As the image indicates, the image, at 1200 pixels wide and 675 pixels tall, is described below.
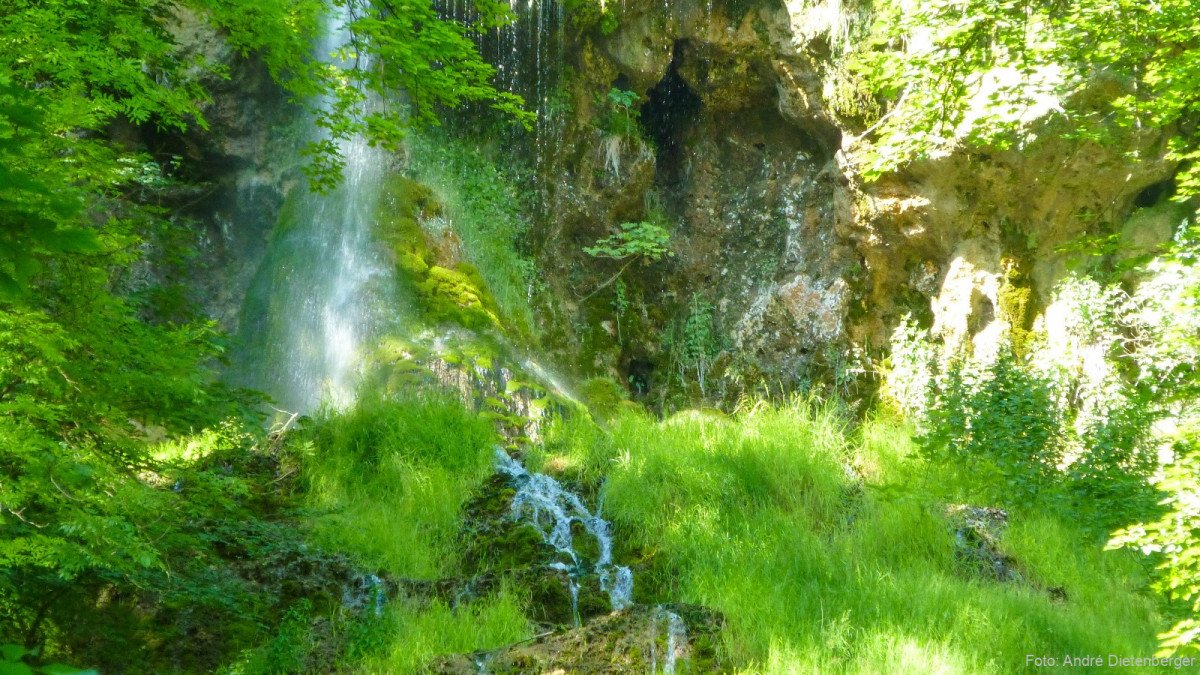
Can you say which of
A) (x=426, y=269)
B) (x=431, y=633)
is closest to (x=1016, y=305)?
(x=426, y=269)

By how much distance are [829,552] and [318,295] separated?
6.28 m

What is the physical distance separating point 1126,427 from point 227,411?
6.70 metres

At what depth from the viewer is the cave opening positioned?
39.9 ft

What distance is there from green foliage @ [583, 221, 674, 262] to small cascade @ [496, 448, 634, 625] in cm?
468

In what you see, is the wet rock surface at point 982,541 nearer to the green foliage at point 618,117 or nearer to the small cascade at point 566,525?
the small cascade at point 566,525

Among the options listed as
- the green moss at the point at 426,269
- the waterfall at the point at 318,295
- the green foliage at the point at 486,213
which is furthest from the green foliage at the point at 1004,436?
the waterfall at the point at 318,295

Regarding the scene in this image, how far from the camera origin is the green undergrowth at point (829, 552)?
155 inches

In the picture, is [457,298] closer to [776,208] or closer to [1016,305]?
[776,208]

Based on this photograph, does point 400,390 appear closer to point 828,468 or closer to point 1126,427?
point 828,468

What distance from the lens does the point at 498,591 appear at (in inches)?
201

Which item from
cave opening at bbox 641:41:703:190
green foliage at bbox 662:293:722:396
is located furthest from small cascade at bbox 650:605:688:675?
cave opening at bbox 641:41:703:190

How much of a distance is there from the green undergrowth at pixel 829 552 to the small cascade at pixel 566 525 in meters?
0.14

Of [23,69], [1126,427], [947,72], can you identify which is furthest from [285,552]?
[1126,427]

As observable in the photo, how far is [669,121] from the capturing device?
40.5 feet
